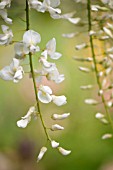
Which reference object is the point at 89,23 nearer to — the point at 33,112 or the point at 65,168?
the point at 33,112

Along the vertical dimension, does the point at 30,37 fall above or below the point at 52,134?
above

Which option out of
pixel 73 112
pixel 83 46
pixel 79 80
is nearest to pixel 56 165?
pixel 73 112

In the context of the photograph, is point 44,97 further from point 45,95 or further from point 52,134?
point 52,134

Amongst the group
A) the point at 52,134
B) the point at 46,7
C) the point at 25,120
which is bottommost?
the point at 52,134

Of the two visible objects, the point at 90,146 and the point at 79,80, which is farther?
the point at 79,80

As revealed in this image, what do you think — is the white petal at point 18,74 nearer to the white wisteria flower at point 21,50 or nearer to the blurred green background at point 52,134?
the white wisteria flower at point 21,50

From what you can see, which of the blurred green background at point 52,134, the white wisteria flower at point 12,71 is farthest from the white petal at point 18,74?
the blurred green background at point 52,134

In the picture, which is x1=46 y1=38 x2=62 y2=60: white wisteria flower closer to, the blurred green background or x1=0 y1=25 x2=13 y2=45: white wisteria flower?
x1=0 y1=25 x2=13 y2=45: white wisteria flower

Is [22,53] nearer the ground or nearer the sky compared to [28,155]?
nearer the sky

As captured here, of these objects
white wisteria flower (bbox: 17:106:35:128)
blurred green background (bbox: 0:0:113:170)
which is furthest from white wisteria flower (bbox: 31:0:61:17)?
blurred green background (bbox: 0:0:113:170)

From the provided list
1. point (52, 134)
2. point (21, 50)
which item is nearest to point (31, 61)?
point (21, 50)

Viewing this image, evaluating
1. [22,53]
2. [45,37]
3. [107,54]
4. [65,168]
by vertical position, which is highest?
[22,53]
